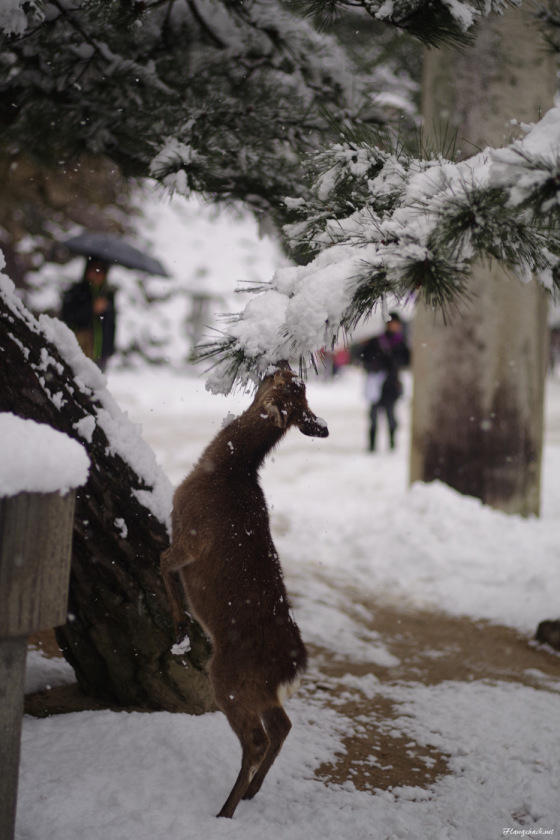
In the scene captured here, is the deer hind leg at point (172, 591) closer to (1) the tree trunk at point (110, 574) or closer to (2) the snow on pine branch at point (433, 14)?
(1) the tree trunk at point (110, 574)

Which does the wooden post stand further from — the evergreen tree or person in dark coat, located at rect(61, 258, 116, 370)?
person in dark coat, located at rect(61, 258, 116, 370)

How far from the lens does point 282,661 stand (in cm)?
196

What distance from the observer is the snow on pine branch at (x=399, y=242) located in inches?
64.4

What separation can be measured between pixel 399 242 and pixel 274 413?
61cm

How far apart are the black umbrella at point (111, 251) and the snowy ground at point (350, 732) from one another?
5092 millimetres

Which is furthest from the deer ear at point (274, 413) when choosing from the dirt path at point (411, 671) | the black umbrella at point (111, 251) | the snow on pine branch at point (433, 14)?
the black umbrella at point (111, 251)

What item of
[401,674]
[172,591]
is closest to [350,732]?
[401,674]

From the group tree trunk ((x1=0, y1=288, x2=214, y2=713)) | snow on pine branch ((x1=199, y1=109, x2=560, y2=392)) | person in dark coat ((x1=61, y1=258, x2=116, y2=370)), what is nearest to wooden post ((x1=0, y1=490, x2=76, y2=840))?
snow on pine branch ((x1=199, y1=109, x2=560, y2=392))

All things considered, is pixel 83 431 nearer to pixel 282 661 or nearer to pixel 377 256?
pixel 282 661

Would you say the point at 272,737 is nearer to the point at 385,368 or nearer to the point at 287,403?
the point at 287,403

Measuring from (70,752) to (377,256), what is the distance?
1.85 meters

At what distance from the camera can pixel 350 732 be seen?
262 cm

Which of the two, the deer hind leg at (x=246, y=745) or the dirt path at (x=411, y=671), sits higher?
the deer hind leg at (x=246, y=745)

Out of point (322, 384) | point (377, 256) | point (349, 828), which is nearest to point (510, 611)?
point (349, 828)
